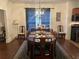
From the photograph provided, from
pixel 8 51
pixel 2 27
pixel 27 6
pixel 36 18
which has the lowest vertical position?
pixel 8 51

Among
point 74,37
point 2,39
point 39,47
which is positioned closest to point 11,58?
point 39,47

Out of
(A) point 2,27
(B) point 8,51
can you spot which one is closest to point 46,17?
(A) point 2,27

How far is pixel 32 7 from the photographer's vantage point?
36.8ft

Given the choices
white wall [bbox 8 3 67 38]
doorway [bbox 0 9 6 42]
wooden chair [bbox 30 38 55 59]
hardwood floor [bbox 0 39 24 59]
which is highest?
white wall [bbox 8 3 67 38]

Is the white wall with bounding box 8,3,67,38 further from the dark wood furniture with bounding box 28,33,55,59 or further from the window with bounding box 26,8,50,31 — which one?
the dark wood furniture with bounding box 28,33,55,59

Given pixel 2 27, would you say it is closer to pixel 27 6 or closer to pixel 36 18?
pixel 27 6

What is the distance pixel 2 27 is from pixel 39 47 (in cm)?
296

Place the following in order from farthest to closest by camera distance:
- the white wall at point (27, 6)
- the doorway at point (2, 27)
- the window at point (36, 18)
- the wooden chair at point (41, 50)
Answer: the window at point (36, 18), the white wall at point (27, 6), the doorway at point (2, 27), the wooden chair at point (41, 50)

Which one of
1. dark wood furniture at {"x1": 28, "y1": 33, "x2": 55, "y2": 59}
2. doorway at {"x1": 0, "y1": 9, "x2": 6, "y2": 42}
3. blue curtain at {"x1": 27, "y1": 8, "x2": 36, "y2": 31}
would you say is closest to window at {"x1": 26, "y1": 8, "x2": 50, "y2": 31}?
blue curtain at {"x1": 27, "y1": 8, "x2": 36, "y2": 31}

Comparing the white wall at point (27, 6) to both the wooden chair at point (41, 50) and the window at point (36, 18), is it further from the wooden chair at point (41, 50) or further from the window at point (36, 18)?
the wooden chair at point (41, 50)

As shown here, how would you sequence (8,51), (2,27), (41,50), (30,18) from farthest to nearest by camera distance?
(30,18), (2,27), (41,50), (8,51)

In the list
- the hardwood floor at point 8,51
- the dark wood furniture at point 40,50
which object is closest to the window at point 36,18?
the dark wood furniture at point 40,50

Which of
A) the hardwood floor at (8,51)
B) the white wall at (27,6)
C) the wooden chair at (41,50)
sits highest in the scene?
the white wall at (27,6)

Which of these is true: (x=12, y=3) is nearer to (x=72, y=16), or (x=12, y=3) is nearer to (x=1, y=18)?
(x=1, y=18)
